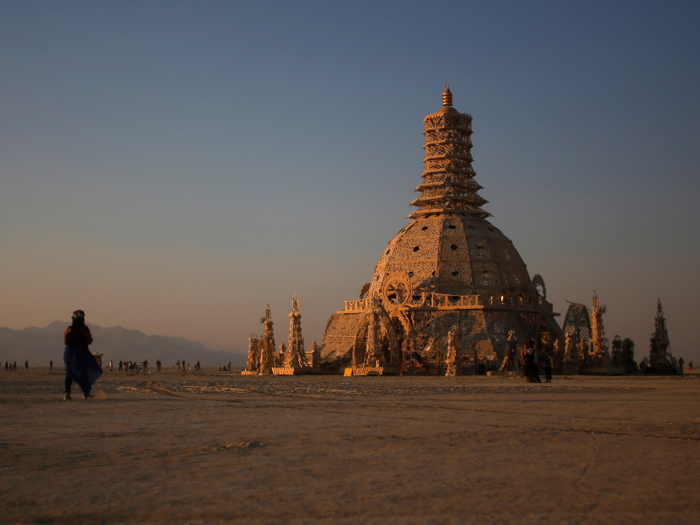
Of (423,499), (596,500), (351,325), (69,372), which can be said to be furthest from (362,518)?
(351,325)

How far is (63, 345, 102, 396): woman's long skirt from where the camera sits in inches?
533

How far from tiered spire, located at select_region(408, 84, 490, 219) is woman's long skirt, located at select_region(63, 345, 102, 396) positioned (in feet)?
138

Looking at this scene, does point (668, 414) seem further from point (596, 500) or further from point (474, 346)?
point (474, 346)

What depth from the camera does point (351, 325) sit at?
50.8m

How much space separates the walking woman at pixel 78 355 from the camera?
1346 cm

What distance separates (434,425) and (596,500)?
4151 mm

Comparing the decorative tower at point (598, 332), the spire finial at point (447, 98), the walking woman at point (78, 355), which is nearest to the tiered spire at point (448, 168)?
the spire finial at point (447, 98)

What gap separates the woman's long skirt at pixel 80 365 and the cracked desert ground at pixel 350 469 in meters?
3.86

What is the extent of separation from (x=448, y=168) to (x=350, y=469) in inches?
1992

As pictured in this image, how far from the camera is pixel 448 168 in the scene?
54.9 m

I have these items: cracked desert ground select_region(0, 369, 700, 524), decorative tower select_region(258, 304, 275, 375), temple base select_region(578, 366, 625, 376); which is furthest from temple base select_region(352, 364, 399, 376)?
A: cracked desert ground select_region(0, 369, 700, 524)

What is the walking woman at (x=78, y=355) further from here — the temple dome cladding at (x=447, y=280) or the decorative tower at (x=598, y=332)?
the decorative tower at (x=598, y=332)

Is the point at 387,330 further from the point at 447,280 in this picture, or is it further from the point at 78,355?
the point at 78,355

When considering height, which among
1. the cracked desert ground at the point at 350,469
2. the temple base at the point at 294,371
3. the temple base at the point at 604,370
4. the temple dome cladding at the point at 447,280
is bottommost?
the temple base at the point at 604,370
